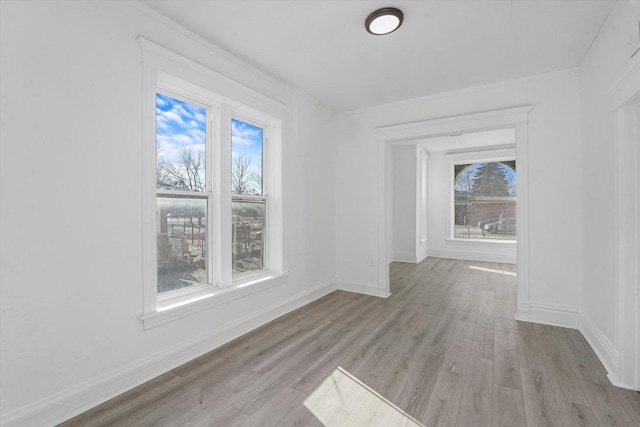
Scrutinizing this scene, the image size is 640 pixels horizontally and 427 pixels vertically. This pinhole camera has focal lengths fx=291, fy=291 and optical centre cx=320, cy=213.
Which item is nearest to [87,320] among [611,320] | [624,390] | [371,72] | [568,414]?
[568,414]

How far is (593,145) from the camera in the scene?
273 centimetres

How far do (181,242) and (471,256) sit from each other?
688 centimetres

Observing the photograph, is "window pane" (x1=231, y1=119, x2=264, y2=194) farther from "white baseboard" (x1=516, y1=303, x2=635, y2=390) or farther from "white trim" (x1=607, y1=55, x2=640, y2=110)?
"white baseboard" (x1=516, y1=303, x2=635, y2=390)

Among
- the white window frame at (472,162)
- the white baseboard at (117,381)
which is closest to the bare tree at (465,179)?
the white window frame at (472,162)

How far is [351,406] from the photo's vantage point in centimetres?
192

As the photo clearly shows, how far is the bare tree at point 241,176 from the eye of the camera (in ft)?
10.3

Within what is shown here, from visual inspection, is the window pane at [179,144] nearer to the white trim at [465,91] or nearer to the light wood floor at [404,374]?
the light wood floor at [404,374]

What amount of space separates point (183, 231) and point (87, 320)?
961mm

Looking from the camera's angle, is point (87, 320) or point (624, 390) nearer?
point (87, 320)

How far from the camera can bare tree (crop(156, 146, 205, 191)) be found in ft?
8.17

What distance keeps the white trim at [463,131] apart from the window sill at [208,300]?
5.57ft

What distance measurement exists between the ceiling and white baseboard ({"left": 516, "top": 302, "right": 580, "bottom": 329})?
8.53ft

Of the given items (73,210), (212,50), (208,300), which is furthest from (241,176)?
(73,210)

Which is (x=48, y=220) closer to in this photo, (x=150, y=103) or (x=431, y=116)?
(x=150, y=103)
